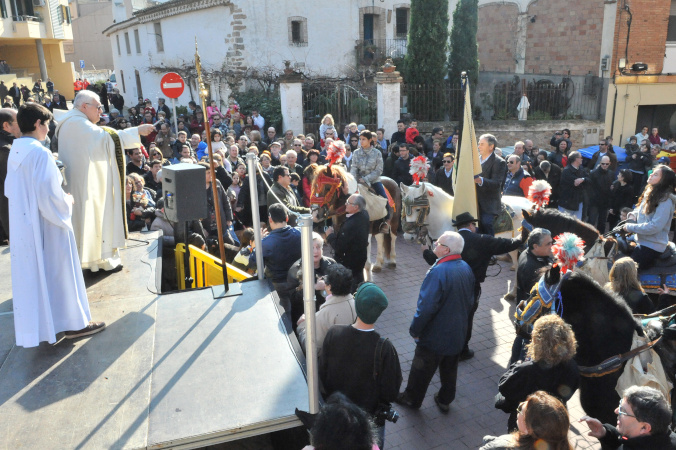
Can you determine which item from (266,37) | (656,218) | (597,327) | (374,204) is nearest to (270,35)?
(266,37)

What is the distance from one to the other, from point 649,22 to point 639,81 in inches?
72.9

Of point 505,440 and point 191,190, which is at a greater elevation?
point 191,190

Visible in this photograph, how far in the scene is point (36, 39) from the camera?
3069 cm

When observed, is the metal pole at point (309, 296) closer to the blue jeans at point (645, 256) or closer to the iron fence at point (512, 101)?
the blue jeans at point (645, 256)

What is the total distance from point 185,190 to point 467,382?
3477 mm

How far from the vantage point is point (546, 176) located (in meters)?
10.3

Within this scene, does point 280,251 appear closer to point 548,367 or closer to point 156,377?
point 156,377

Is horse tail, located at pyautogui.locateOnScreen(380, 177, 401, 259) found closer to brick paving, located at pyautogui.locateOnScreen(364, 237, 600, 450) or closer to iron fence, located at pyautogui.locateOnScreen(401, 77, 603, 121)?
brick paving, located at pyautogui.locateOnScreen(364, 237, 600, 450)

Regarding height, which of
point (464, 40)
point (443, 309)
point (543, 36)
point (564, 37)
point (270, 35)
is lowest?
point (443, 309)

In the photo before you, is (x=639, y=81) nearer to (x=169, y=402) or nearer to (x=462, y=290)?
(x=462, y=290)

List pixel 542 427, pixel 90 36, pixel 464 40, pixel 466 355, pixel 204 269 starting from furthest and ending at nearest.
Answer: pixel 90 36, pixel 464 40, pixel 204 269, pixel 466 355, pixel 542 427

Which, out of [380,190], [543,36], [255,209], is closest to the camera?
[255,209]

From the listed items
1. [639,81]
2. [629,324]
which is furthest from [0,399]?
[639,81]

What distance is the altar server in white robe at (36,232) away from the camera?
12.8ft
